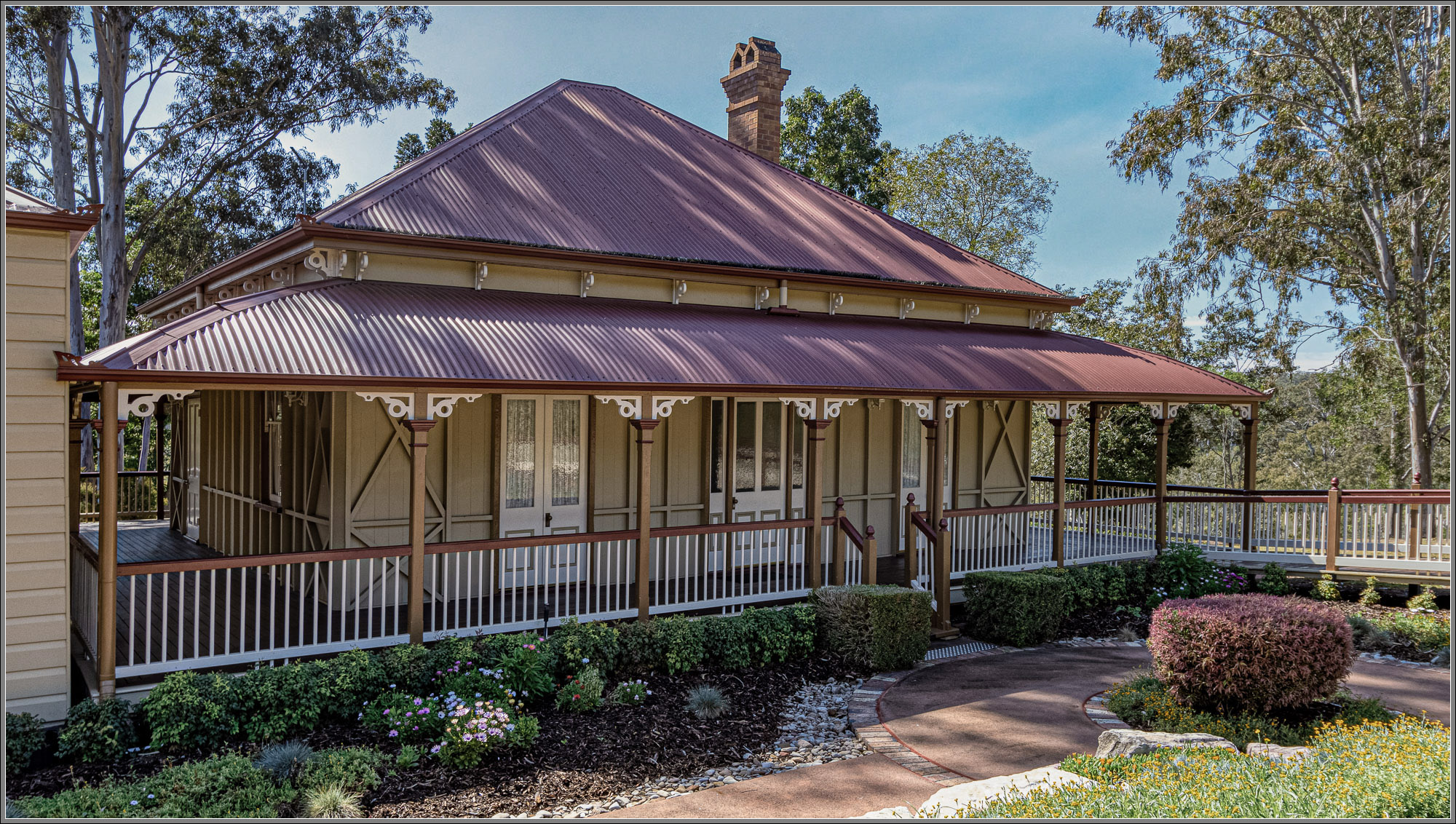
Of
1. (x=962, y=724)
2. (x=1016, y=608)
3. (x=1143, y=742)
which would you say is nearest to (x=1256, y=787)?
(x=1143, y=742)

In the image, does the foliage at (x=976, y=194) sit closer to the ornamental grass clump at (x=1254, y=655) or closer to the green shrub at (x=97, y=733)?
the ornamental grass clump at (x=1254, y=655)

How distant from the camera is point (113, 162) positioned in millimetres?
23375

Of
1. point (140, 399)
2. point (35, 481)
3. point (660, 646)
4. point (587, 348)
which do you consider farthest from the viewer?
point (587, 348)

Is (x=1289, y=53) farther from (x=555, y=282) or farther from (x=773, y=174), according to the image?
(x=555, y=282)

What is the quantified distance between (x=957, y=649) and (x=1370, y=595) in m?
7.67

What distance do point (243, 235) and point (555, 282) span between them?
62.1 feet

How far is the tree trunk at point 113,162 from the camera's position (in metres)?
22.0

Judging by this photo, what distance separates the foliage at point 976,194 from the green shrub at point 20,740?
33698 mm

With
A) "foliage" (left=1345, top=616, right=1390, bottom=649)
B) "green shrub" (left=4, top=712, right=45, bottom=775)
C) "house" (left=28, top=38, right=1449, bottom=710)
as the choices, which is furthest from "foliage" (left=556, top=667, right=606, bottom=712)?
"foliage" (left=1345, top=616, right=1390, bottom=649)

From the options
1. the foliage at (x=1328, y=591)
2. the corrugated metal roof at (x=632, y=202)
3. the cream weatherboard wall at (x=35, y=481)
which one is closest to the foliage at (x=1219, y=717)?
the foliage at (x=1328, y=591)

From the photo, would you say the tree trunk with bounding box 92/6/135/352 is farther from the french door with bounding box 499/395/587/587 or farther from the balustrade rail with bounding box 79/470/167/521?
the french door with bounding box 499/395/587/587

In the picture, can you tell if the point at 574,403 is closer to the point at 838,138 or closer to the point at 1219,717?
the point at 1219,717

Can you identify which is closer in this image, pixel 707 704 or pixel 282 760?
pixel 282 760

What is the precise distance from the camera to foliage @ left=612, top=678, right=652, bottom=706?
885 centimetres
